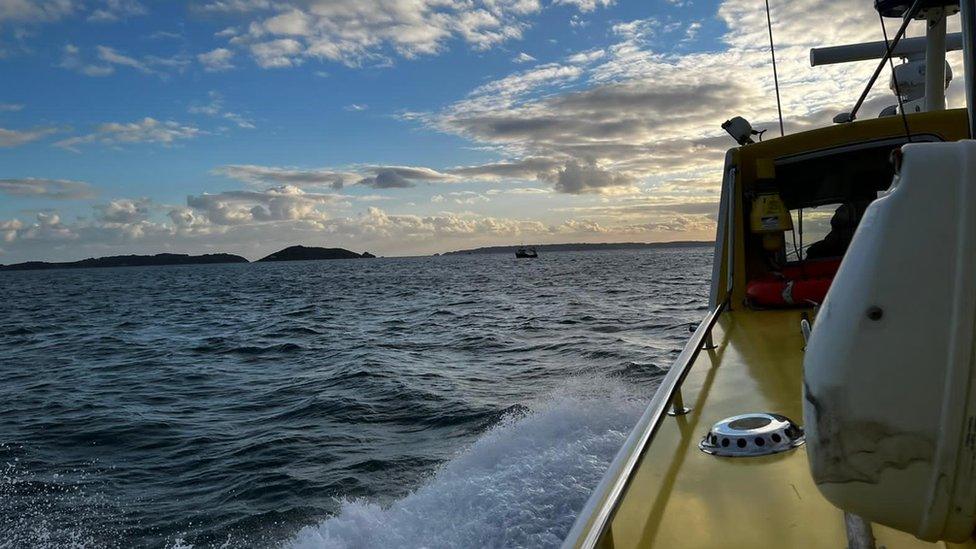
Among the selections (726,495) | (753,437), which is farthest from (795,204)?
(726,495)

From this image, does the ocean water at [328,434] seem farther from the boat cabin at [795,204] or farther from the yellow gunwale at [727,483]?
the boat cabin at [795,204]

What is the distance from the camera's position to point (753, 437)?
3217 mm

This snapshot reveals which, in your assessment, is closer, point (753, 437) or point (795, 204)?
Result: point (753, 437)

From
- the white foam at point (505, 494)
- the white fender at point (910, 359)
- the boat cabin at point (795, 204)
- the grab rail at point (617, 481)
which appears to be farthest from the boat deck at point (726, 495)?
the boat cabin at point (795, 204)

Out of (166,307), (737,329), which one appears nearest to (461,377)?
(737,329)

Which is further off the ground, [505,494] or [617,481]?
[617,481]

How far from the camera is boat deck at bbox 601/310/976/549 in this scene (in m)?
2.41

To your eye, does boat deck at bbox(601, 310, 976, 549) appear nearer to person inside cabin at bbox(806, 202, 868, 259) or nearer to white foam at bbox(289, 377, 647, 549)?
white foam at bbox(289, 377, 647, 549)

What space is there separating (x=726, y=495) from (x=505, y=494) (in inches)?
128

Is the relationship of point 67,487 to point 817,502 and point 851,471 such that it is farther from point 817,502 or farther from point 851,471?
point 851,471

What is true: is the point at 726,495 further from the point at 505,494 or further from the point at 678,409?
the point at 505,494

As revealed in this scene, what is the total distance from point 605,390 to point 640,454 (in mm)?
8096

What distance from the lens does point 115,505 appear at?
760cm

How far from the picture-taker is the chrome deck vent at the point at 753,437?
10.4ft
